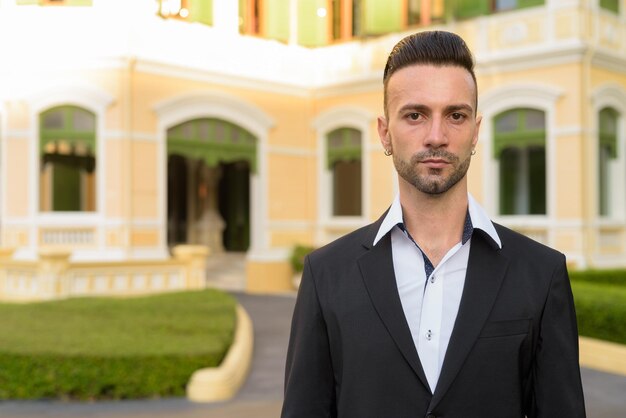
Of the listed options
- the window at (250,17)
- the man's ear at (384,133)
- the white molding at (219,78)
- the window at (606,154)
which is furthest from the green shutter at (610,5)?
the man's ear at (384,133)

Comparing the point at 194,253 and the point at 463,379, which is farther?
the point at 194,253

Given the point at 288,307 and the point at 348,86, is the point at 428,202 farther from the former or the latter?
the point at 348,86

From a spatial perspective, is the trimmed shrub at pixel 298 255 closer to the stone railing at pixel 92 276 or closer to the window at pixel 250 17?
the stone railing at pixel 92 276

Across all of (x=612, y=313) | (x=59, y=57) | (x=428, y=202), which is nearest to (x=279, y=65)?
(x=59, y=57)

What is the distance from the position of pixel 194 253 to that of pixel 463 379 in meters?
11.5

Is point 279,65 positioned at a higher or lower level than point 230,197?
higher

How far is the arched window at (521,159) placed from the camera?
13.4 meters

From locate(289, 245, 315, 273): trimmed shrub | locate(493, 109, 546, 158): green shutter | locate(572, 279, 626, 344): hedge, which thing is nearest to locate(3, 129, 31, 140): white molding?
locate(289, 245, 315, 273): trimmed shrub

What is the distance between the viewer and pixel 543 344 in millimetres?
1633

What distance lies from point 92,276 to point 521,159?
8.25 metres

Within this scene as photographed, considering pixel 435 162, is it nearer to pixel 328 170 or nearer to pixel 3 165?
pixel 3 165

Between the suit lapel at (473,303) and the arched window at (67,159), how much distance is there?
12254 mm

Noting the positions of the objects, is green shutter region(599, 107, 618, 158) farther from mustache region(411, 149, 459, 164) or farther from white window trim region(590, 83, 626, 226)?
mustache region(411, 149, 459, 164)

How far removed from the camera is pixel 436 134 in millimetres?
1630
